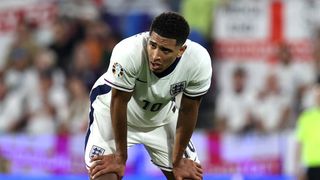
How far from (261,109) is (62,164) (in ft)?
7.96

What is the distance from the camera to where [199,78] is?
6887mm

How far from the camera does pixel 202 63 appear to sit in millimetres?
6844

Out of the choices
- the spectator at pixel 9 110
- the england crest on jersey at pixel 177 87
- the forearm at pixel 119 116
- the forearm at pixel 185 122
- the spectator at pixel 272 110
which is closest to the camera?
the forearm at pixel 119 116

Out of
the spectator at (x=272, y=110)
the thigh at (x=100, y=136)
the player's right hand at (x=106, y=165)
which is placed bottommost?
the player's right hand at (x=106, y=165)

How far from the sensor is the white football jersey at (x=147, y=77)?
6.65 m

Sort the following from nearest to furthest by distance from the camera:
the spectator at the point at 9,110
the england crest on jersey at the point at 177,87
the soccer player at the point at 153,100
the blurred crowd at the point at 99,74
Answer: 1. the soccer player at the point at 153,100
2. the england crest on jersey at the point at 177,87
3. the blurred crowd at the point at 99,74
4. the spectator at the point at 9,110

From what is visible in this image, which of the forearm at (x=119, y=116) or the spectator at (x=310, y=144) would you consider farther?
the spectator at (x=310, y=144)

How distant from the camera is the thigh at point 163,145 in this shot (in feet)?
23.8

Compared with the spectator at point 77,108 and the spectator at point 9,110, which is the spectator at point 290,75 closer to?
the spectator at point 77,108

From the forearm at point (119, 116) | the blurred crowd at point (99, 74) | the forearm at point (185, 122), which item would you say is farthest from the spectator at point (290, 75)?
the forearm at point (119, 116)

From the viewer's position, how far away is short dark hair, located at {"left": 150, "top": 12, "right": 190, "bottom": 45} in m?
6.38

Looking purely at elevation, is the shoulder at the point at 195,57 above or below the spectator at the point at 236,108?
below

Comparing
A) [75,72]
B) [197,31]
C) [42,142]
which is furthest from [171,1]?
[42,142]

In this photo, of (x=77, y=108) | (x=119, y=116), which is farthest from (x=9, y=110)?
(x=119, y=116)
